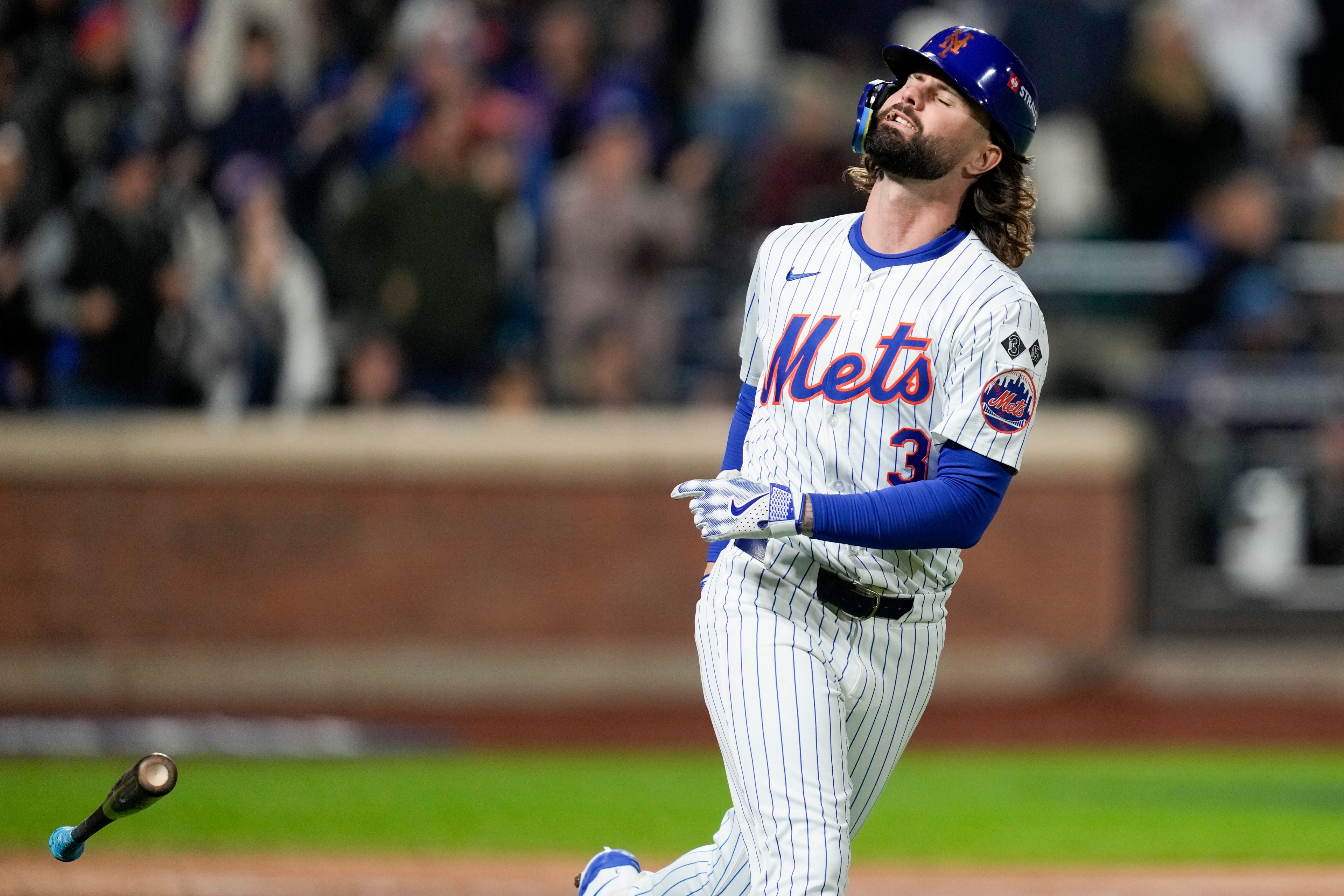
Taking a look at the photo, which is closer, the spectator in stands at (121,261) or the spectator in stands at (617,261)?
the spectator in stands at (121,261)

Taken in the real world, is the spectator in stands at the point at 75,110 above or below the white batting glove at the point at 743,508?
above

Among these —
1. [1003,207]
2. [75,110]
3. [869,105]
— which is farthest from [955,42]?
[75,110]

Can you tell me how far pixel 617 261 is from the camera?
10250 millimetres

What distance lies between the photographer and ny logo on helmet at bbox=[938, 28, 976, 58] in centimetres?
354

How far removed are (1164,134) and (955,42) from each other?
25.7 ft

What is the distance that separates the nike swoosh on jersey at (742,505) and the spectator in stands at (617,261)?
7.02 meters

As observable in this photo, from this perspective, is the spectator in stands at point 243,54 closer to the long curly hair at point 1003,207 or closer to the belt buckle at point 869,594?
the long curly hair at point 1003,207

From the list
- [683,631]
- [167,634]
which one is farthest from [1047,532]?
[167,634]

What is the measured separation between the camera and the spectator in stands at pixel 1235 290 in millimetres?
10688

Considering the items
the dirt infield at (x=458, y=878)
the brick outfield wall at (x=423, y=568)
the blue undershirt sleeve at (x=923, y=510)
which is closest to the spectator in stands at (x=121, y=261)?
the brick outfield wall at (x=423, y=568)

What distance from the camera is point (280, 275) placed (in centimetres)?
974

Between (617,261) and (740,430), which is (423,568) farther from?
(740,430)

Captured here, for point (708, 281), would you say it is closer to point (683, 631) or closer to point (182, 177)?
point (683, 631)

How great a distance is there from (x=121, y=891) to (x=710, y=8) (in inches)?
315
